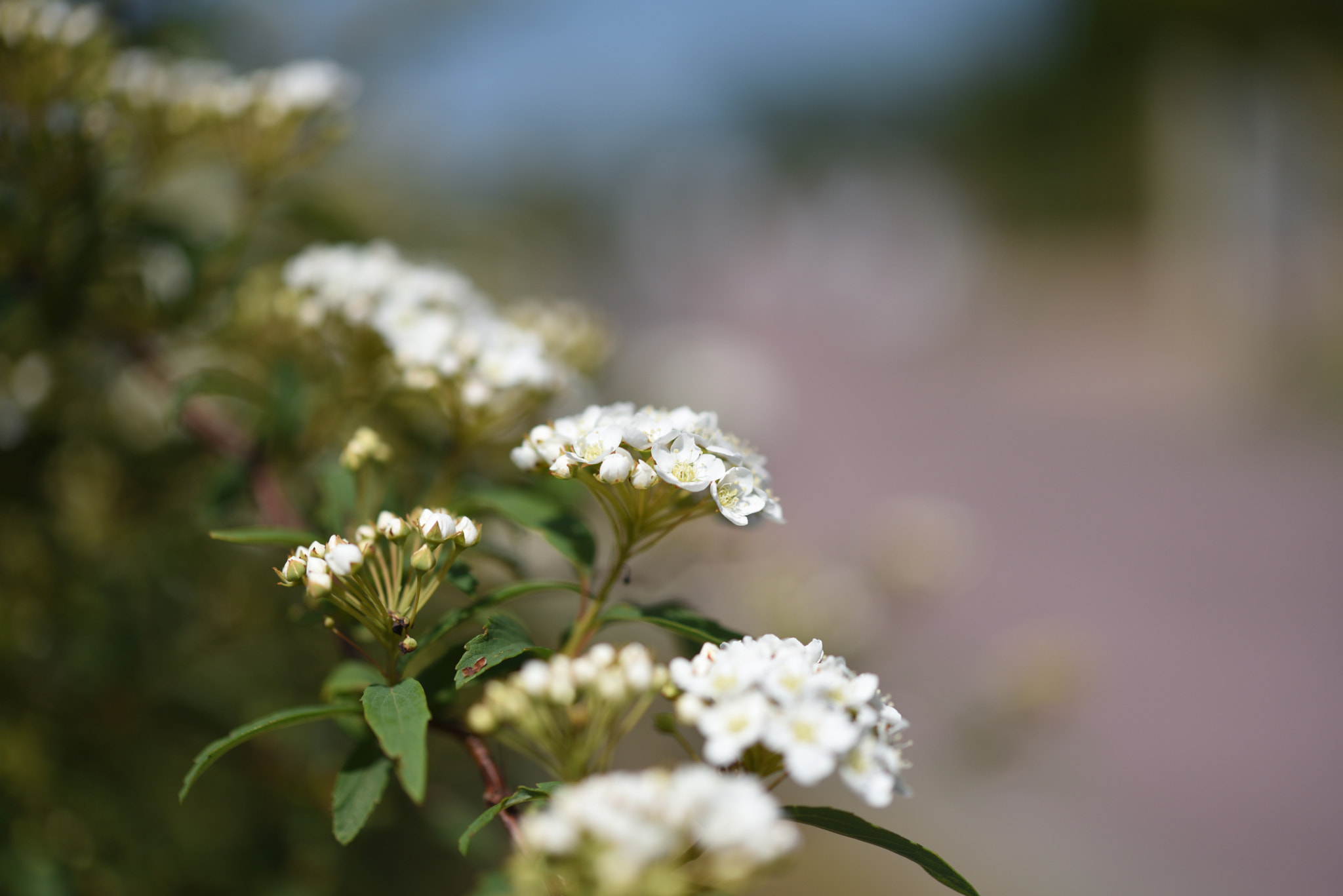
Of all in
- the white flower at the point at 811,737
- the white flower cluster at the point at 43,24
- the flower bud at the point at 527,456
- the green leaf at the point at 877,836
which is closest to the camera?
the white flower at the point at 811,737

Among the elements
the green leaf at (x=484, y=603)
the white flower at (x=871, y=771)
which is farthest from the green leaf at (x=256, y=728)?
the white flower at (x=871, y=771)

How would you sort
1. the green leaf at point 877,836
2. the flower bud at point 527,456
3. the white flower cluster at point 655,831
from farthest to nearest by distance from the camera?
the flower bud at point 527,456 < the green leaf at point 877,836 < the white flower cluster at point 655,831

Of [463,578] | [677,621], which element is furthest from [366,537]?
[677,621]

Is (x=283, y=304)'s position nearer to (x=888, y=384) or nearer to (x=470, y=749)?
(x=470, y=749)

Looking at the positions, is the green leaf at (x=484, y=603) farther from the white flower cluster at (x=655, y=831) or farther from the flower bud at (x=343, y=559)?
the white flower cluster at (x=655, y=831)

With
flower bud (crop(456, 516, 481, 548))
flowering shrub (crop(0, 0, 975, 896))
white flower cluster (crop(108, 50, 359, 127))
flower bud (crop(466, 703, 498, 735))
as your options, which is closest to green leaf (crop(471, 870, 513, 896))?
flowering shrub (crop(0, 0, 975, 896))

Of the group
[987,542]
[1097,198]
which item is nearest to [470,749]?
[987,542]

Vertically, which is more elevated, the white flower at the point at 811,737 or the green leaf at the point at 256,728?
the white flower at the point at 811,737
